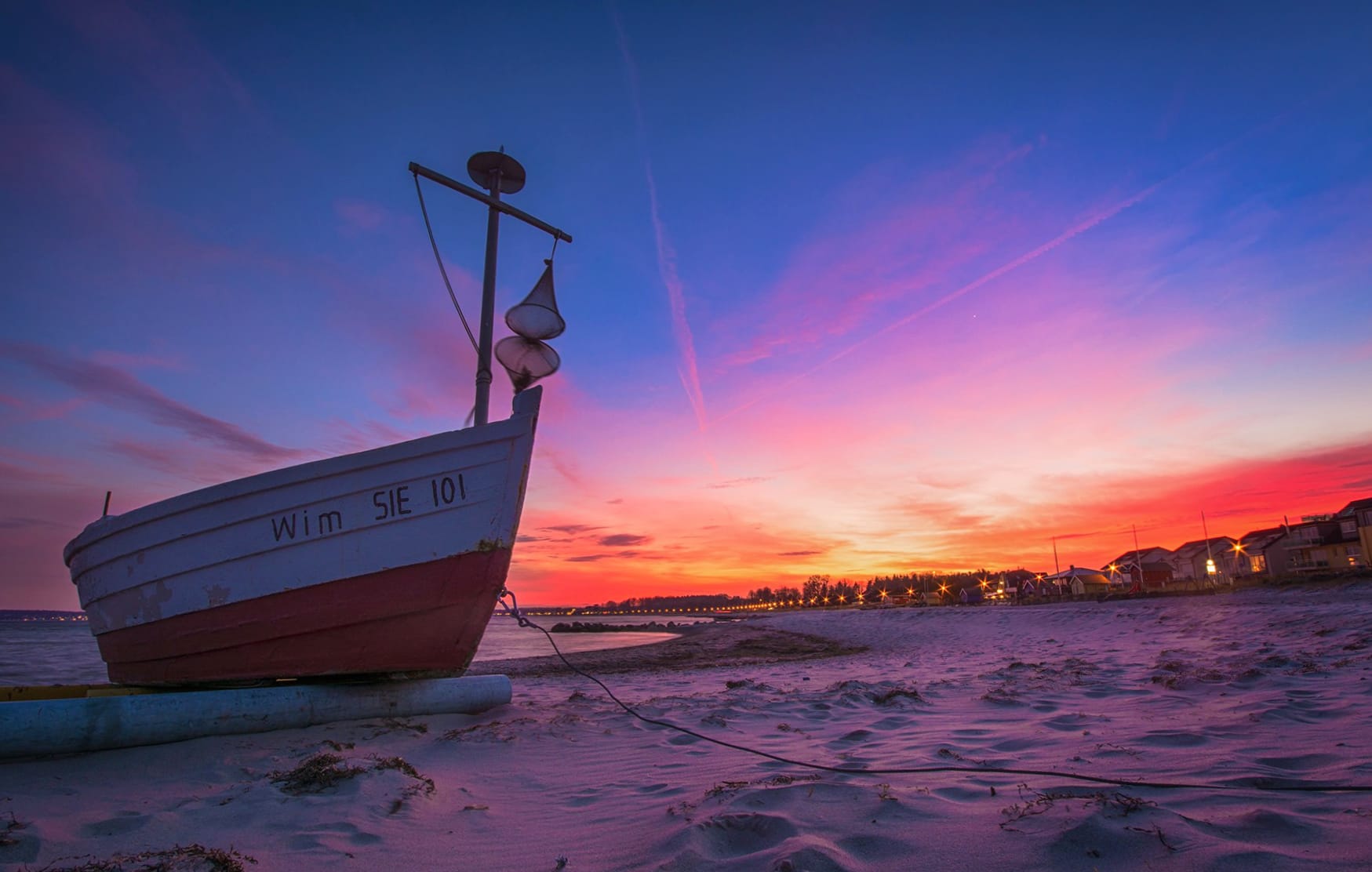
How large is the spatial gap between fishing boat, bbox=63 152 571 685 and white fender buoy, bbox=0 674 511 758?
0.29 metres

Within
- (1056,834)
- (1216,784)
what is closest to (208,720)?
(1056,834)

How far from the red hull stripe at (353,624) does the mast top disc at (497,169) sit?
187 inches

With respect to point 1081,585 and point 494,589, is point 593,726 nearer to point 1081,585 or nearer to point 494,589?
point 494,589

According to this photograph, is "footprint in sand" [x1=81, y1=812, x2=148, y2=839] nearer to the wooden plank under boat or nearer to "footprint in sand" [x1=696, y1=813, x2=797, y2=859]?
the wooden plank under boat

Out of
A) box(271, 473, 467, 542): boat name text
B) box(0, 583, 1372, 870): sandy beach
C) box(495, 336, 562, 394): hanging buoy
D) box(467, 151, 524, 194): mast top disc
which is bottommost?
box(0, 583, 1372, 870): sandy beach

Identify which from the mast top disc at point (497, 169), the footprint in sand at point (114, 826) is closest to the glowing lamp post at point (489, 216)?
the mast top disc at point (497, 169)

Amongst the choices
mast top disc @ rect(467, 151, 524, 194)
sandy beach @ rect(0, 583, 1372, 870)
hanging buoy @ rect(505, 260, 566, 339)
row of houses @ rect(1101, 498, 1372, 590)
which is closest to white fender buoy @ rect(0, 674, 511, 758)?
sandy beach @ rect(0, 583, 1372, 870)

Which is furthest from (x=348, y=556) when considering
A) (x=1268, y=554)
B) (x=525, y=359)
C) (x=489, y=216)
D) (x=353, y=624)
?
(x=1268, y=554)

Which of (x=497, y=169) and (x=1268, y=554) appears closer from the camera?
(x=497, y=169)

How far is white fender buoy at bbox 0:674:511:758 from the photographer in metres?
4.02

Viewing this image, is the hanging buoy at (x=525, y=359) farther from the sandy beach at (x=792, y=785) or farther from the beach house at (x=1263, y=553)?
the beach house at (x=1263, y=553)

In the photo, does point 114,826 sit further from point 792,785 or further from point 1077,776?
point 1077,776

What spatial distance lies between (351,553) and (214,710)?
4.86ft

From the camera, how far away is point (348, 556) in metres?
5.46
